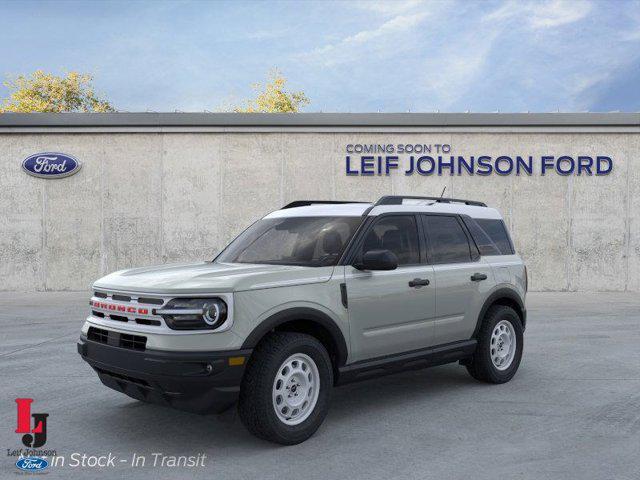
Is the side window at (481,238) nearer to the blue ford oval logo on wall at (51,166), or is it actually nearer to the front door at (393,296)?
the front door at (393,296)

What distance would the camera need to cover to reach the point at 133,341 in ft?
14.8

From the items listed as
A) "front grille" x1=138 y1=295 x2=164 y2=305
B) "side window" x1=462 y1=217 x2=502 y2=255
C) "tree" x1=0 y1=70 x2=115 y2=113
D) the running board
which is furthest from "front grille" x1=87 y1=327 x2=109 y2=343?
"tree" x1=0 y1=70 x2=115 y2=113

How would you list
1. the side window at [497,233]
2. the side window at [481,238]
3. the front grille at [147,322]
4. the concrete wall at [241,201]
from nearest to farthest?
the front grille at [147,322], the side window at [481,238], the side window at [497,233], the concrete wall at [241,201]

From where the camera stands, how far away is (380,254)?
197 inches

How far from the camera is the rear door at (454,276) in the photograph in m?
5.94

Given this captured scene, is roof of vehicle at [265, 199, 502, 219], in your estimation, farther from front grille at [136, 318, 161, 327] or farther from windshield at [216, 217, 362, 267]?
front grille at [136, 318, 161, 327]

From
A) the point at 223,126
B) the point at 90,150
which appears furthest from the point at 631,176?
the point at 90,150

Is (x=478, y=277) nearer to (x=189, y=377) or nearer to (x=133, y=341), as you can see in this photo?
(x=189, y=377)

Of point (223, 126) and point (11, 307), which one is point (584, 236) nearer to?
point (223, 126)

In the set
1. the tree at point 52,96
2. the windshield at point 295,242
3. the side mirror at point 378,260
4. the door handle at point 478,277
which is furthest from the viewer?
the tree at point 52,96

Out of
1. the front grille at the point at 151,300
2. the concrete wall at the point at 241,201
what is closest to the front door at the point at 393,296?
the front grille at the point at 151,300

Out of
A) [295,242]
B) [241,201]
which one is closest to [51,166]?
[241,201]

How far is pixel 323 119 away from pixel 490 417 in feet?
42.2

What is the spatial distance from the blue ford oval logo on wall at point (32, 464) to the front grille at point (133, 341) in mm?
925
